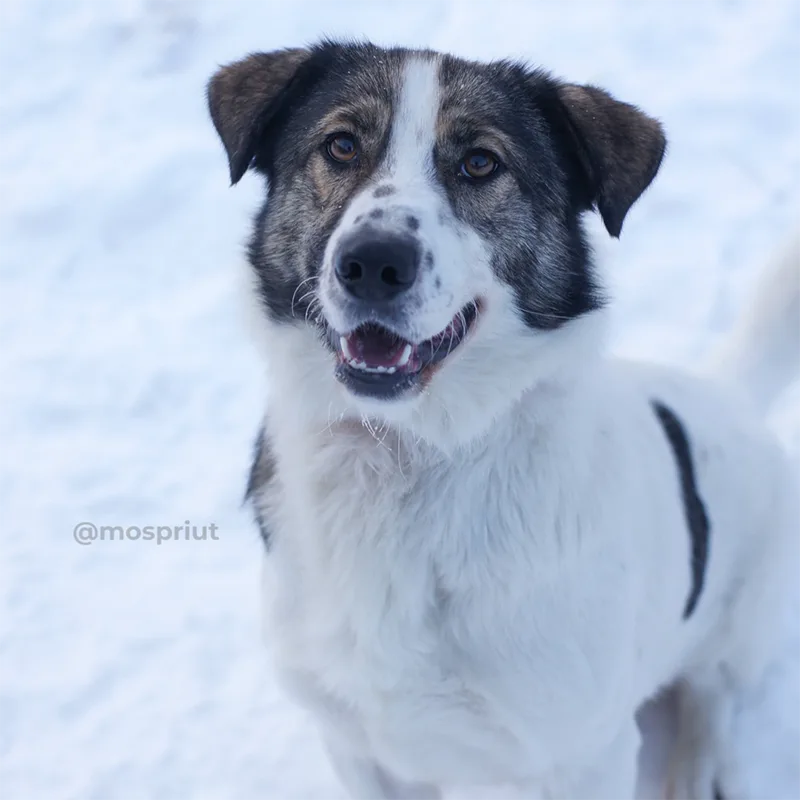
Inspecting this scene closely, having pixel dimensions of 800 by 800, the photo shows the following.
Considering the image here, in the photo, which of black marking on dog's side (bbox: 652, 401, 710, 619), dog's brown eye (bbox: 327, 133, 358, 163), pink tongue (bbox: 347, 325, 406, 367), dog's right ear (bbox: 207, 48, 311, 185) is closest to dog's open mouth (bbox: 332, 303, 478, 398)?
pink tongue (bbox: 347, 325, 406, 367)

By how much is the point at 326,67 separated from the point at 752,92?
3675mm

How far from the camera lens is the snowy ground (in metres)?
3.18

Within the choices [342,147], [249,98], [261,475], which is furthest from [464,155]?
[261,475]

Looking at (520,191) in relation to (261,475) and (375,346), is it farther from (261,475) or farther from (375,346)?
(261,475)

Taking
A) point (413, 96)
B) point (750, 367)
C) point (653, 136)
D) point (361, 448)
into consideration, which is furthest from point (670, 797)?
point (413, 96)

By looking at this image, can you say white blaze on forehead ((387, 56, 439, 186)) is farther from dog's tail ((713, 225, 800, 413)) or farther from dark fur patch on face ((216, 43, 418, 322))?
dog's tail ((713, 225, 800, 413))

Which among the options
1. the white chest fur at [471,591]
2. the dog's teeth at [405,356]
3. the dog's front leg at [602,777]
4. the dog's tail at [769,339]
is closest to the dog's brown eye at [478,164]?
the dog's teeth at [405,356]

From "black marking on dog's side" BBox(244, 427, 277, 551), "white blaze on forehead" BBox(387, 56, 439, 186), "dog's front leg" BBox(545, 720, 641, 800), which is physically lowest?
"dog's front leg" BBox(545, 720, 641, 800)

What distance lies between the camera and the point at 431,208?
1.99m

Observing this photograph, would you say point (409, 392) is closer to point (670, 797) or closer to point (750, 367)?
point (750, 367)

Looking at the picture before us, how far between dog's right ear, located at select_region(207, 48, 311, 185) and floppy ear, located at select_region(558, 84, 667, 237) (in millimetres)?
684

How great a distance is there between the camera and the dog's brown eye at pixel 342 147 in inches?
86.0

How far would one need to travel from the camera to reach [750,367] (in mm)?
3004

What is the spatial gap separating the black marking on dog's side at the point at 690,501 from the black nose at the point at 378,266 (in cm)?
100
